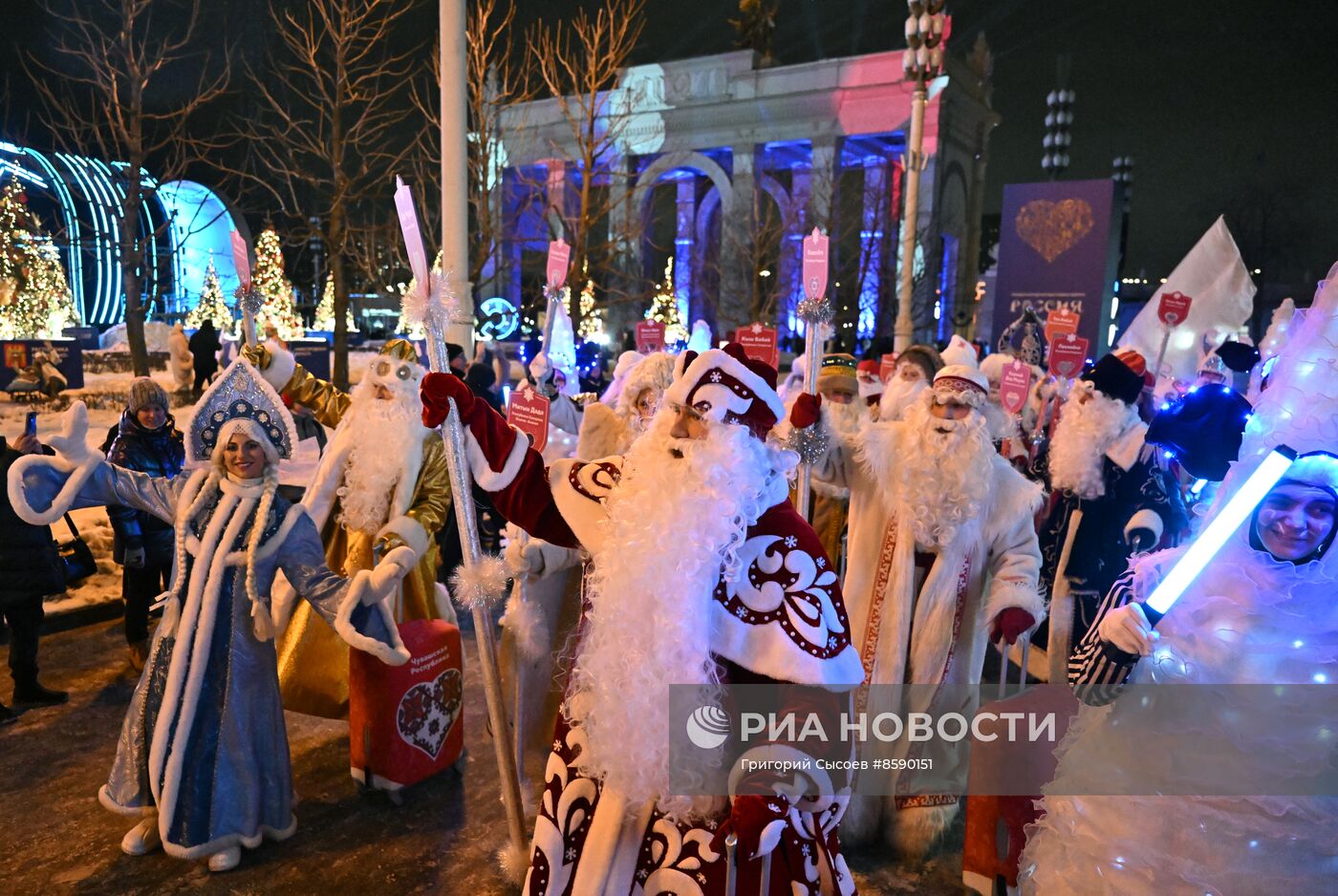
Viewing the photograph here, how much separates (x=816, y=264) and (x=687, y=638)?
247 cm

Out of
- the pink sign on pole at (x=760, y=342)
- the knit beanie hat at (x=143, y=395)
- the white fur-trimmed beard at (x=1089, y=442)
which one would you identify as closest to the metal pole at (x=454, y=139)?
the knit beanie hat at (x=143, y=395)

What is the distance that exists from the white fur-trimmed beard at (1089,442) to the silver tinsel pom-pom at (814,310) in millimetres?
2031

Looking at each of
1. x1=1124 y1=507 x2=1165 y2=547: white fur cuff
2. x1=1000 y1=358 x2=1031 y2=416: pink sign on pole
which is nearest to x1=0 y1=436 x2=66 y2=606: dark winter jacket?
x1=1124 y1=507 x2=1165 y2=547: white fur cuff

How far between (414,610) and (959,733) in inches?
114

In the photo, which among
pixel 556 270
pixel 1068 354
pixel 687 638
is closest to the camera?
pixel 687 638

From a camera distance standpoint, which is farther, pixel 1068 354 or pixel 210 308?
pixel 210 308

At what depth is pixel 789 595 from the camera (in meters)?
2.19

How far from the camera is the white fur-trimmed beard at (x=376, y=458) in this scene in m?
4.41

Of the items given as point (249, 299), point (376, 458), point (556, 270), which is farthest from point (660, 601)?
point (556, 270)

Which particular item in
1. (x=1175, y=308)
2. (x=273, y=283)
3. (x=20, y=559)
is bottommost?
(x=20, y=559)

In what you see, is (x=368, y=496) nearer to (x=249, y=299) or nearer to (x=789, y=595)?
(x=249, y=299)

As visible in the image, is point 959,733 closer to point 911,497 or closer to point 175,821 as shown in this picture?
point 911,497

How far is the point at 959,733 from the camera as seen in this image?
3.79 meters

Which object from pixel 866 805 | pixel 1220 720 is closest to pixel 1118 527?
pixel 866 805
